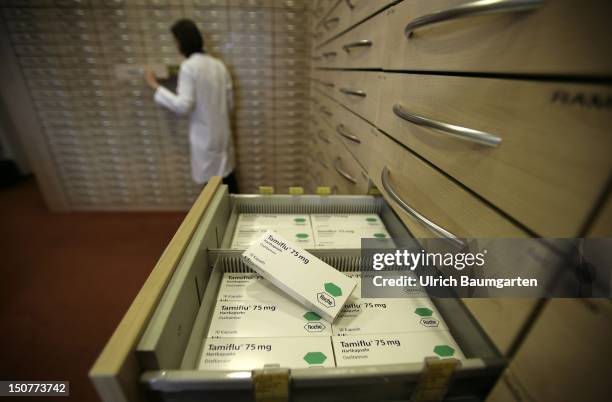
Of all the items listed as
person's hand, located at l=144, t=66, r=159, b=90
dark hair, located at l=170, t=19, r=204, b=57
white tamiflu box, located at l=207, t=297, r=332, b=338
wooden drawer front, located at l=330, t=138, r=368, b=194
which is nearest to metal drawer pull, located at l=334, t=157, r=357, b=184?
wooden drawer front, located at l=330, t=138, r=368, b=194

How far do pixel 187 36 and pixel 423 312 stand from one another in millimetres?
1867

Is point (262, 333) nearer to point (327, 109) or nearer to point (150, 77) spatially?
point (327, 109)

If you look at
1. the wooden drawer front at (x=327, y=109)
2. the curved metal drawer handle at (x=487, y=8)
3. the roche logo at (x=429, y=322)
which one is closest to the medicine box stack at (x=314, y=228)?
the roche logo at (x=429, y=322)

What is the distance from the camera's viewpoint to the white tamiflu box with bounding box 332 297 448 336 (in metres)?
0.50

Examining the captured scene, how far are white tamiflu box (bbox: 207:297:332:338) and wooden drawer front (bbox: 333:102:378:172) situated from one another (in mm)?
489

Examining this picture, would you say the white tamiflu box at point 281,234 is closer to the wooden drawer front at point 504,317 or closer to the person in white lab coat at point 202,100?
the wooden drawer front at point 504,317

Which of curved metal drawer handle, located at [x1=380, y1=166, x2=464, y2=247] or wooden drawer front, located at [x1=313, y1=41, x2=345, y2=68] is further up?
wooden drawer front, located at [x1=313, y1=41, x2=345, y2=68]

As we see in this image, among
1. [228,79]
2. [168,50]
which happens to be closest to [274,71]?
[228,79]

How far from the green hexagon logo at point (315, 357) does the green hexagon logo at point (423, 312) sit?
207mm

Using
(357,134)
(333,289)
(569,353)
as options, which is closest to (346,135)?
(357,134)

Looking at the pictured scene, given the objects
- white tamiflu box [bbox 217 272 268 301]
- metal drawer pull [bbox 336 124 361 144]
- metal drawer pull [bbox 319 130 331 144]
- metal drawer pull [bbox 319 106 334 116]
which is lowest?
white tamiflu box [bbox 217 272 268 301]

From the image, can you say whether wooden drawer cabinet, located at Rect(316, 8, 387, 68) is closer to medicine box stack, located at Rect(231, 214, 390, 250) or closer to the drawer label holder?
medicine box stack, located at Rect(231, 214, 390, 250)

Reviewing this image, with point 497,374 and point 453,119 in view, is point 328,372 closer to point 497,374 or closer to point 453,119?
point 497,374

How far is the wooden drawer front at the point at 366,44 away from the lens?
2.30 feet
